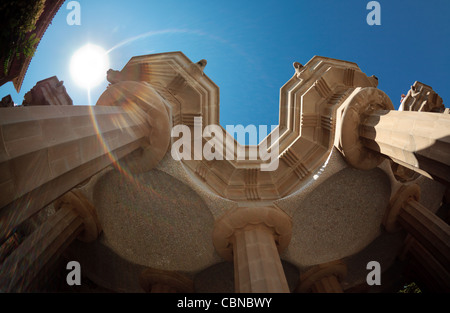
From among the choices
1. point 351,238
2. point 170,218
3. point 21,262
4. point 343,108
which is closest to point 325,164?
point 343,108

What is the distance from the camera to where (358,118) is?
8.23 meters

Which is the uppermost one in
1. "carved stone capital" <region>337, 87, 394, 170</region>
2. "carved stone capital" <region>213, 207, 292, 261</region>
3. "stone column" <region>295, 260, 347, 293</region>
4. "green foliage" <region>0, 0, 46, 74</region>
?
"carved stone capital" <region>337, 87, 394, 170</region>

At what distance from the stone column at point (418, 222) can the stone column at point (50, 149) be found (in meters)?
9.97

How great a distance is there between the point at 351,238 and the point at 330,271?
5.47 ft

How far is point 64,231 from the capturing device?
830 cm

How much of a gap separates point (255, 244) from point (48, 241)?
6257 millimetres

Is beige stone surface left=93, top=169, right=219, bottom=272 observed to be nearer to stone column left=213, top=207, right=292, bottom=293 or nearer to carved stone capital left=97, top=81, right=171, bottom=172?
stone column left=213, top=207, right=292, bottom=293

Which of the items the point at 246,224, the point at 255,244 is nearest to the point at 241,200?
the point at 246,224

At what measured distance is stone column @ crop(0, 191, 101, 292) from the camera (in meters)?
6.46

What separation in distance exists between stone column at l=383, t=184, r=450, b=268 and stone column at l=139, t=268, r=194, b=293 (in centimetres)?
874

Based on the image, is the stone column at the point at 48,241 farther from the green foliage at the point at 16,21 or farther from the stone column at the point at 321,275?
the stone column at the point at 321,275

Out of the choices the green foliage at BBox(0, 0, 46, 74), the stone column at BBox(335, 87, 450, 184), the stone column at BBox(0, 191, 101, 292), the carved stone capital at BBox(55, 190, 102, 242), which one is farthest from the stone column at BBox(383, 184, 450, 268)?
the green foliage at BBox(0, 0, 46, 74)
